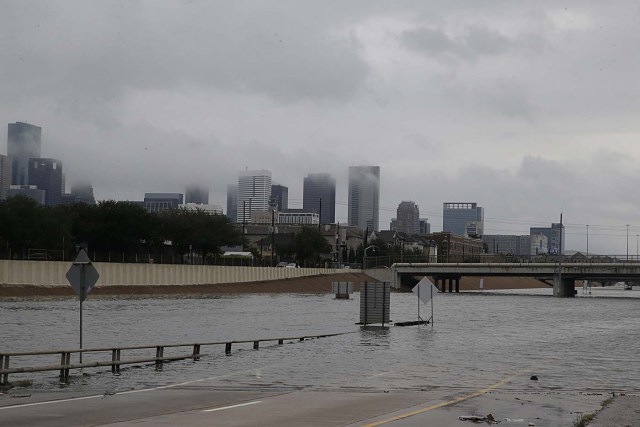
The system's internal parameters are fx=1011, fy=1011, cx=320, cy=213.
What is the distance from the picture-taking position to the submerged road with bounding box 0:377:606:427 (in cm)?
1912

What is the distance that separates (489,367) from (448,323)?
3504 cm

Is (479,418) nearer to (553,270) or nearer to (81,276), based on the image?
(81,276)

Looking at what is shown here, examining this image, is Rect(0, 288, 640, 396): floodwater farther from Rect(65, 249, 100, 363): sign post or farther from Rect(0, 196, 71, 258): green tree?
Rect(0, 196, 71, 258): green tree

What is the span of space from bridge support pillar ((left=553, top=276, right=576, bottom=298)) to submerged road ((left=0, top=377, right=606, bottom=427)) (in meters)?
144

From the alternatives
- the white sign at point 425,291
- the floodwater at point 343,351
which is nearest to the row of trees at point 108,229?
the floodwater at point 343,351

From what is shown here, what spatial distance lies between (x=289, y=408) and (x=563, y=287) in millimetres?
155177

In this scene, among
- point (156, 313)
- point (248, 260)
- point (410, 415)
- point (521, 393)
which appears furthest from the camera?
point (248, 260)

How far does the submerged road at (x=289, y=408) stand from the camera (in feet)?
62.7

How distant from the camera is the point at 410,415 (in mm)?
20312

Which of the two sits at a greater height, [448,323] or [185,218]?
[185,218]

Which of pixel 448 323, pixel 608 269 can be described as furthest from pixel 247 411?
pixel 608 269

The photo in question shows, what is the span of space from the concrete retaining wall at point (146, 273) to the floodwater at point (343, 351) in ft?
68.2

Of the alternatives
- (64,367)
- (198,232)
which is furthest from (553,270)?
(64,367)

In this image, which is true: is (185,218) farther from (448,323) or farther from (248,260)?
(448,323)
